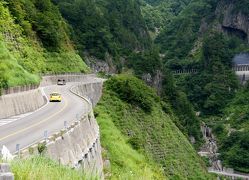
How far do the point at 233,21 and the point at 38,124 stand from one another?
145m

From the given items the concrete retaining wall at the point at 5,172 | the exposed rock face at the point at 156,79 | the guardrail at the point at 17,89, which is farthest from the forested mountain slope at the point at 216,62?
the concrete retaining wall at the point at 5,172

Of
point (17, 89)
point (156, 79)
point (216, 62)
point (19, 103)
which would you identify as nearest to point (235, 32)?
point (216, 62)

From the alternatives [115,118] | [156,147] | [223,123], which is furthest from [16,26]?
[223,123]

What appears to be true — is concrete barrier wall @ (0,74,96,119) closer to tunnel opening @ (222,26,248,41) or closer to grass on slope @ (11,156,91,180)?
grass on slope @ (11,156,91,180)

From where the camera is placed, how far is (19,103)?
41.1 metres

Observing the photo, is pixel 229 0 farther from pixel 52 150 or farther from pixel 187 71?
pixel 52 150

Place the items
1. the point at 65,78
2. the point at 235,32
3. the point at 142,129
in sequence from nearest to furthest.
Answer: the point at 142,129
the point at 65,78
the point at 235,32

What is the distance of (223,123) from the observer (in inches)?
4921

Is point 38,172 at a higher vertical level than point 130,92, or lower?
higher

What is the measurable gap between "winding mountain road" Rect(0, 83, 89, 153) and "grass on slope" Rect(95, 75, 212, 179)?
27.0 ft

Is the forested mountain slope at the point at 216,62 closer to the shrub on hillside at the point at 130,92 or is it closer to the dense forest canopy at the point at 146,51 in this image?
the dense forest canopy at the point at 146,51

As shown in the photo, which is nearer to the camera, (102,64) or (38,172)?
(38,172)

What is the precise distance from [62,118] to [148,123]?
3502 centimetres

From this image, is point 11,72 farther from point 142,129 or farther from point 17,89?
point 142,129
